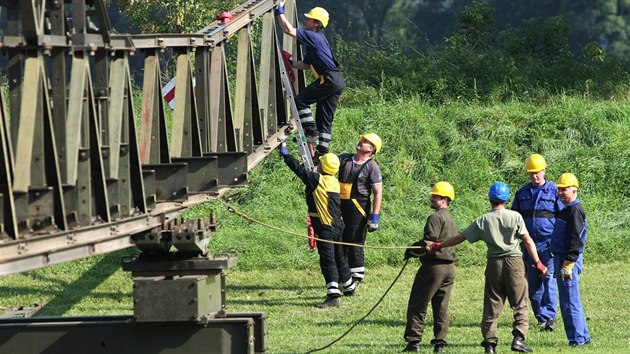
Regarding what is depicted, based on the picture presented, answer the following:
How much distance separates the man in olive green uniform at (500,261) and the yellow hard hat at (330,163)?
3.70 metres

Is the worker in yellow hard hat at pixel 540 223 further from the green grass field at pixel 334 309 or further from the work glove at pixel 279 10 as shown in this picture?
the work glove at pixel 279 10

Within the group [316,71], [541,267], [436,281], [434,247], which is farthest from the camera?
[316,71]

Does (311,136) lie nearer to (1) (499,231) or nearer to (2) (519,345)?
(1) (499,231)

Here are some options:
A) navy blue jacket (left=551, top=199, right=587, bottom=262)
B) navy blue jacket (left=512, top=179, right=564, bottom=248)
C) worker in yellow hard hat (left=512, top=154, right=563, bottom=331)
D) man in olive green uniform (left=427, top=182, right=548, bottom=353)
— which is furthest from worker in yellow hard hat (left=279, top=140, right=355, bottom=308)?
man in olive green uniform (left=427, top=182, right=548, bottom=353)

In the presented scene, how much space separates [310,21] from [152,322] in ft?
20.6

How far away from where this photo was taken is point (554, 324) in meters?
16.9

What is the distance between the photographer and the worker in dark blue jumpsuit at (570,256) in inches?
613

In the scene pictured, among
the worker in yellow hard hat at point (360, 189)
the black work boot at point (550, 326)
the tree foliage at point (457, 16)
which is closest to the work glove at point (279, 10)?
the worker in yellow hard hat at point (360, 189)

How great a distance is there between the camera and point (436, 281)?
1521 cm

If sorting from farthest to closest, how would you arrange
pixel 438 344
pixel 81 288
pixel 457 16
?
pixel 457 16 → pixel 81 288 → pixel 438 344

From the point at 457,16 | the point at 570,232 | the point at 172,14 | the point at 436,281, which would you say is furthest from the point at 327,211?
the point at 457,16

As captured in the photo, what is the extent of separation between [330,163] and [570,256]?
12.9 feet

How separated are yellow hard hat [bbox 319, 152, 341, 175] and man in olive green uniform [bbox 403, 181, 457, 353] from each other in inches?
128

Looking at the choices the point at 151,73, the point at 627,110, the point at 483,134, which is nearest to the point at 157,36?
the point at 151,73
